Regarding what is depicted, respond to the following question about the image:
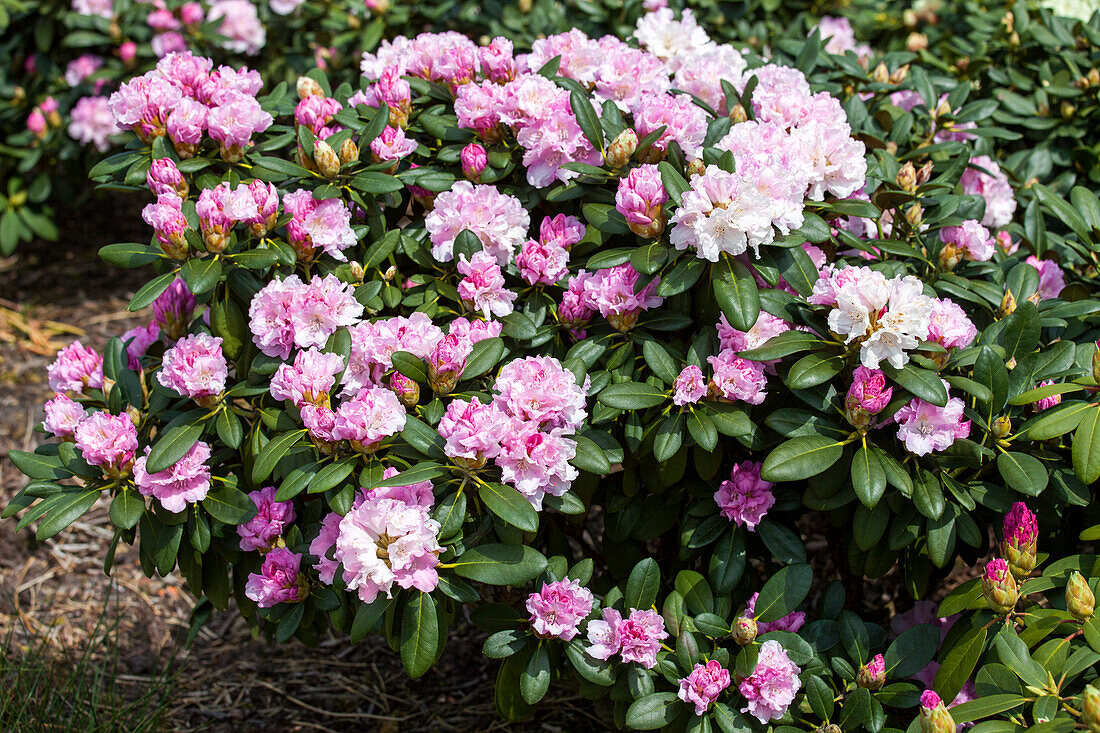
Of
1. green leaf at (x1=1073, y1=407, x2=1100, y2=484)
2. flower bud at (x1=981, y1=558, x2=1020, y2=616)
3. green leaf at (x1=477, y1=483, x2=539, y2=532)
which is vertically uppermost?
green leaf at (x1=1073, y1=407, x2=1100, y2=484)

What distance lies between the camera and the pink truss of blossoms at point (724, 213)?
1489 mm

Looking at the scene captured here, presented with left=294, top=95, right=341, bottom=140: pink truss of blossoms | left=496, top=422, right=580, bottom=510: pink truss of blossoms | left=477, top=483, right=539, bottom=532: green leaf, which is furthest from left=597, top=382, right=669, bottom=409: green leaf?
left=294, top=95, right=341, bottom=140: pink truss of blossoms

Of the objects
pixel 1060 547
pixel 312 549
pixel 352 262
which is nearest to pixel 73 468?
pixel 312 549

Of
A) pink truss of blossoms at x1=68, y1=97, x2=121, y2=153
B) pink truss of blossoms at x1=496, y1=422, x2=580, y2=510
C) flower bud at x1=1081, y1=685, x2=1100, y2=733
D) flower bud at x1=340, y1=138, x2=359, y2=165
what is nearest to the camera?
flower bud at x1=1081, y1=685, x2=1100, y2=733

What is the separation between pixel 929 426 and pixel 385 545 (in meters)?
0.89

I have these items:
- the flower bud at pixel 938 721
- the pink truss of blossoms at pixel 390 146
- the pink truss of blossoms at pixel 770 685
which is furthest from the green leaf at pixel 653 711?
the pink truss of blossoms at pixel 390 146

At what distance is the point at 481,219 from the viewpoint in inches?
67.8

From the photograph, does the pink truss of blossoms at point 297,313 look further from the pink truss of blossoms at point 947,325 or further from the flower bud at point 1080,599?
the flower bud at point 1080,599

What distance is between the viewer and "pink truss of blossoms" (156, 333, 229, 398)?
1.60 metres

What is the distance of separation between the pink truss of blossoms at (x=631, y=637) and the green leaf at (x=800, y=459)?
33cm

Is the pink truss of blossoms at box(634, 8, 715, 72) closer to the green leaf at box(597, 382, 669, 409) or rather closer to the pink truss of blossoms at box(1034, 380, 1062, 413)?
the green leaf at box(597, 382, 669, 409)

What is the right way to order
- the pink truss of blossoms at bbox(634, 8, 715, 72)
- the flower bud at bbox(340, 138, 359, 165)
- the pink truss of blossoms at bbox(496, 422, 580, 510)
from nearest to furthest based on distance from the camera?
the pink truss of blossoms at bbox(496, 422, 580, 510)
the flower bud at bbox(340, 138, 359, 165)
the pink truss of blossoms at bbox(634, 8, 715, 72)

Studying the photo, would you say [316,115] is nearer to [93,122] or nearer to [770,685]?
[770,685]

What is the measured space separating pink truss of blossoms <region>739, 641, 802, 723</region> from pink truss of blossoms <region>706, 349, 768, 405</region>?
0.42 metres
